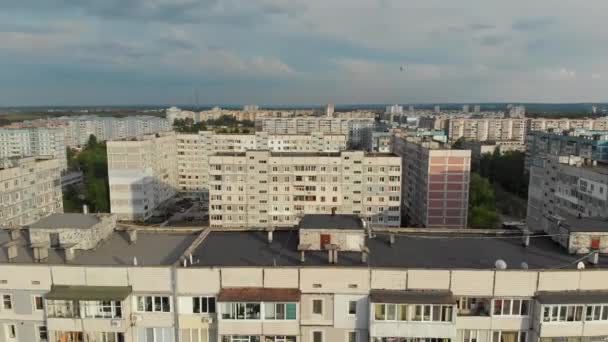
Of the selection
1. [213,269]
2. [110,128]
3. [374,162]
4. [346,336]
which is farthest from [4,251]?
[110,128]

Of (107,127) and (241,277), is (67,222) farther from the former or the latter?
(107,127)

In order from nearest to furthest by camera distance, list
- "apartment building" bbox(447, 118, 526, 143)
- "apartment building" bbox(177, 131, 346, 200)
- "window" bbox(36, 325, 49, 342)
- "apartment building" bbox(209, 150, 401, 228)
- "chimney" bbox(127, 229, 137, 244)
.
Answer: "window" bbox(36, 325, 49, 342)
"chimney" bbox(127, 229, 137, 244)
"apartment building" bbox(209, 150, 401, 228)
"apartment building" bbox(177, 131, 346, 200)
"apartment building" bbox(447, 118, 526, 143)

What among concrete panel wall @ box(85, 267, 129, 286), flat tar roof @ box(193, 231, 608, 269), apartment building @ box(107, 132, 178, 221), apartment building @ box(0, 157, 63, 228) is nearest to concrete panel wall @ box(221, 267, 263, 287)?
flat tar roof @ box(193, 231, 608, 269)

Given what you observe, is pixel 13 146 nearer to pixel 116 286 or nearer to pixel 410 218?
pixel 410 218

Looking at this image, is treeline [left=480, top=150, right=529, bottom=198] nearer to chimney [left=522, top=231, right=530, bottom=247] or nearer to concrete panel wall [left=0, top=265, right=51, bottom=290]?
chimney [left=522, top=231, right=530, bottom=247]

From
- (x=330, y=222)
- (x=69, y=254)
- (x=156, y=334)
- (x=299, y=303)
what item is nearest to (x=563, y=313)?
(x=299, y=303)

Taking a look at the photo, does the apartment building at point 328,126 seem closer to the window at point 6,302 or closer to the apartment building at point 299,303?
the apartment building at point 299,303
